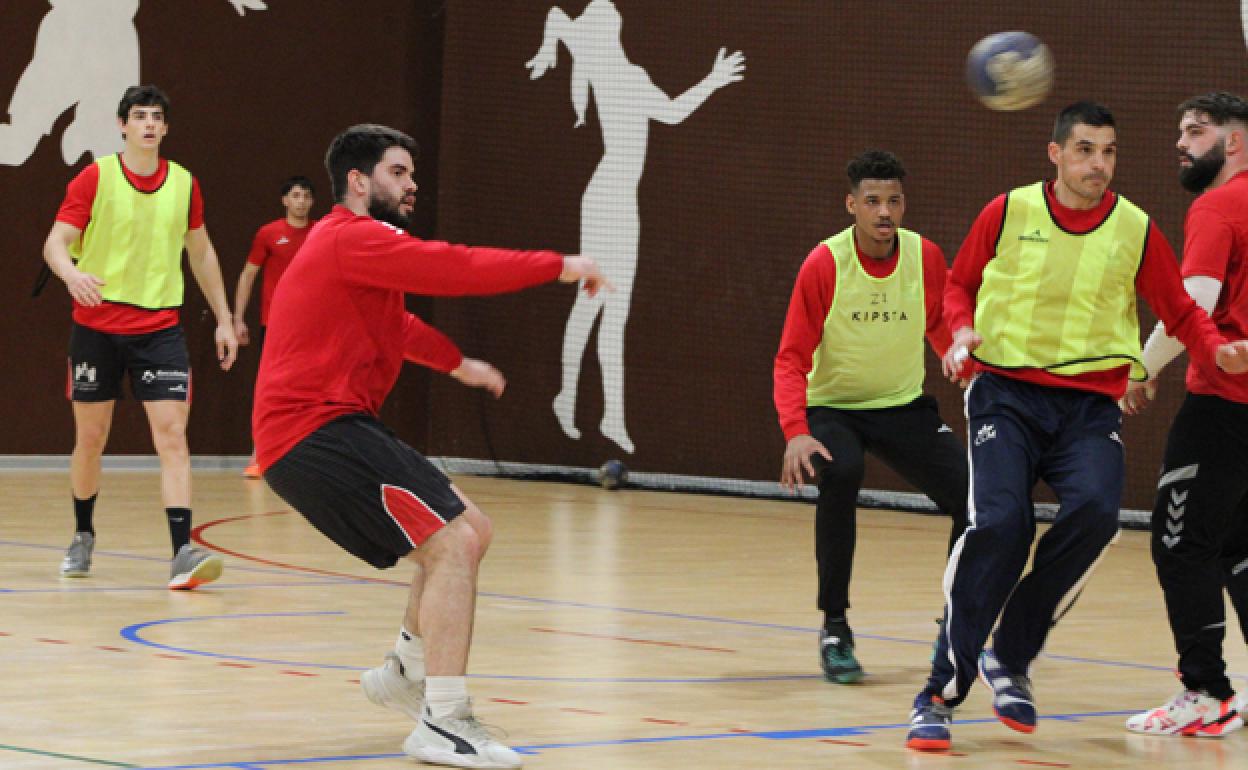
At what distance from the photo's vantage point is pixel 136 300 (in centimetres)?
986

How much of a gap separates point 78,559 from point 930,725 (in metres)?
5.06

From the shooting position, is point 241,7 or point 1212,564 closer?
point 1212,564

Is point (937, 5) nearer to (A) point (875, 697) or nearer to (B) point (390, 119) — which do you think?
(B) point (390, 119)

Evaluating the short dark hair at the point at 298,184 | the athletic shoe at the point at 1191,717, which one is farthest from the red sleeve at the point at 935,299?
the short dark hair at the point at 298,184

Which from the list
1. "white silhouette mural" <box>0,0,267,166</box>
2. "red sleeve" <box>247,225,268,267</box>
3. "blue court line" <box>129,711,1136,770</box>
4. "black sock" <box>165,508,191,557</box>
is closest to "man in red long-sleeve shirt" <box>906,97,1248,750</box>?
"blue court line" <box>129,711,1136,770</box>

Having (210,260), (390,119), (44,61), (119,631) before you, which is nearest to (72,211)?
(210,260)

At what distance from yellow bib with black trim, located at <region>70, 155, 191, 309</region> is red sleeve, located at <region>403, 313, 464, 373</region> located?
3.67 meters

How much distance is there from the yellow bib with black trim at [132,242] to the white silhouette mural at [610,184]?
6.30m

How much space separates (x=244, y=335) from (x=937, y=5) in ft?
18.9

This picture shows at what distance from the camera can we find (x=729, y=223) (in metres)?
15.8

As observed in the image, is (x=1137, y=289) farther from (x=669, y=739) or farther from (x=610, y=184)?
(x=610, y=184)

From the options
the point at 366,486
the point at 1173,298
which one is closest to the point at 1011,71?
the point at 1173,298

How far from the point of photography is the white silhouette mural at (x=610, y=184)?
16.2 m

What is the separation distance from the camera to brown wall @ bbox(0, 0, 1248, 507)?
14.2m
